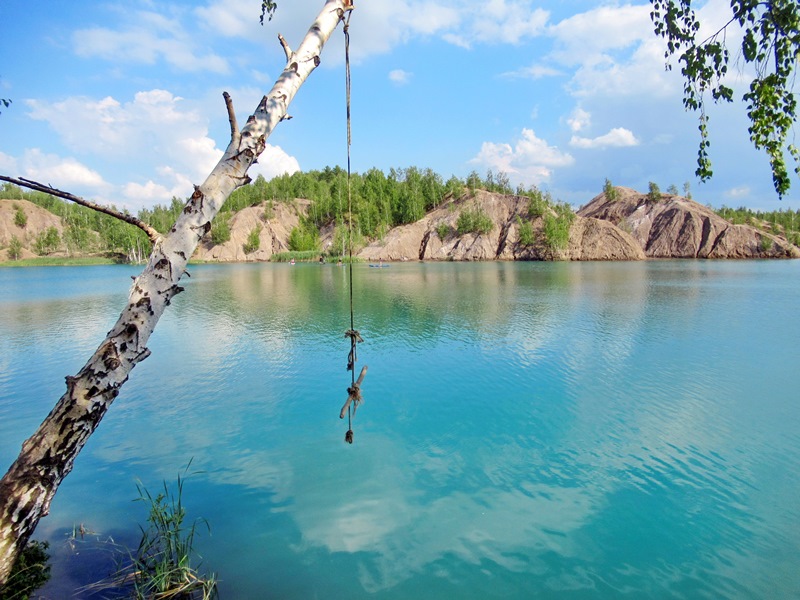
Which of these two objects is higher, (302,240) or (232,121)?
(302,240)

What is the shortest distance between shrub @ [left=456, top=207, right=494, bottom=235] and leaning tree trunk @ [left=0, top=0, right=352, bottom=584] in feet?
341

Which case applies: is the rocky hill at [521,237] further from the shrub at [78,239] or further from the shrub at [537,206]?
the shrub at [78,239]

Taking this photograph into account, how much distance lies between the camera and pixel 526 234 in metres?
101

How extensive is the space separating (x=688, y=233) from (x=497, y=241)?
159ft

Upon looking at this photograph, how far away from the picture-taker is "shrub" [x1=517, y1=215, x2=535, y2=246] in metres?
101

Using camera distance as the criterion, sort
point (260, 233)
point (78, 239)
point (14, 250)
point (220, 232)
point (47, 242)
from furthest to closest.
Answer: point (47, 242), point (78, 239), point (260, 233), point (14, 250), point (220, 232)

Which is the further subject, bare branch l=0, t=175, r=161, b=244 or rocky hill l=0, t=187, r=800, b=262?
rocky hill l=0, t=187, r=800, b=262

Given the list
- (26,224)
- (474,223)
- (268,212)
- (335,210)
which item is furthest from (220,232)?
(26,224)

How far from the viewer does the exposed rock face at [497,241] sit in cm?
10212

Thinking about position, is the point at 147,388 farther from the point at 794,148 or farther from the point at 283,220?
the point at 283,220

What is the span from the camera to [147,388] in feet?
45.2

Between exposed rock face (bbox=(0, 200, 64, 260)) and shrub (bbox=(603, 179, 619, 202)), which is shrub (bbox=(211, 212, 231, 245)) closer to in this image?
exposed rock face (bbox=(0, 200, 64, 260))

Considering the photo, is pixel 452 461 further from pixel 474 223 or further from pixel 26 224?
pixel 26 224

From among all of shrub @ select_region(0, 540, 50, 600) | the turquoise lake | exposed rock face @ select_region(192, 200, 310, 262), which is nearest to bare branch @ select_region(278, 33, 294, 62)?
shrub @ select_region(0, 540, 50, 600)
